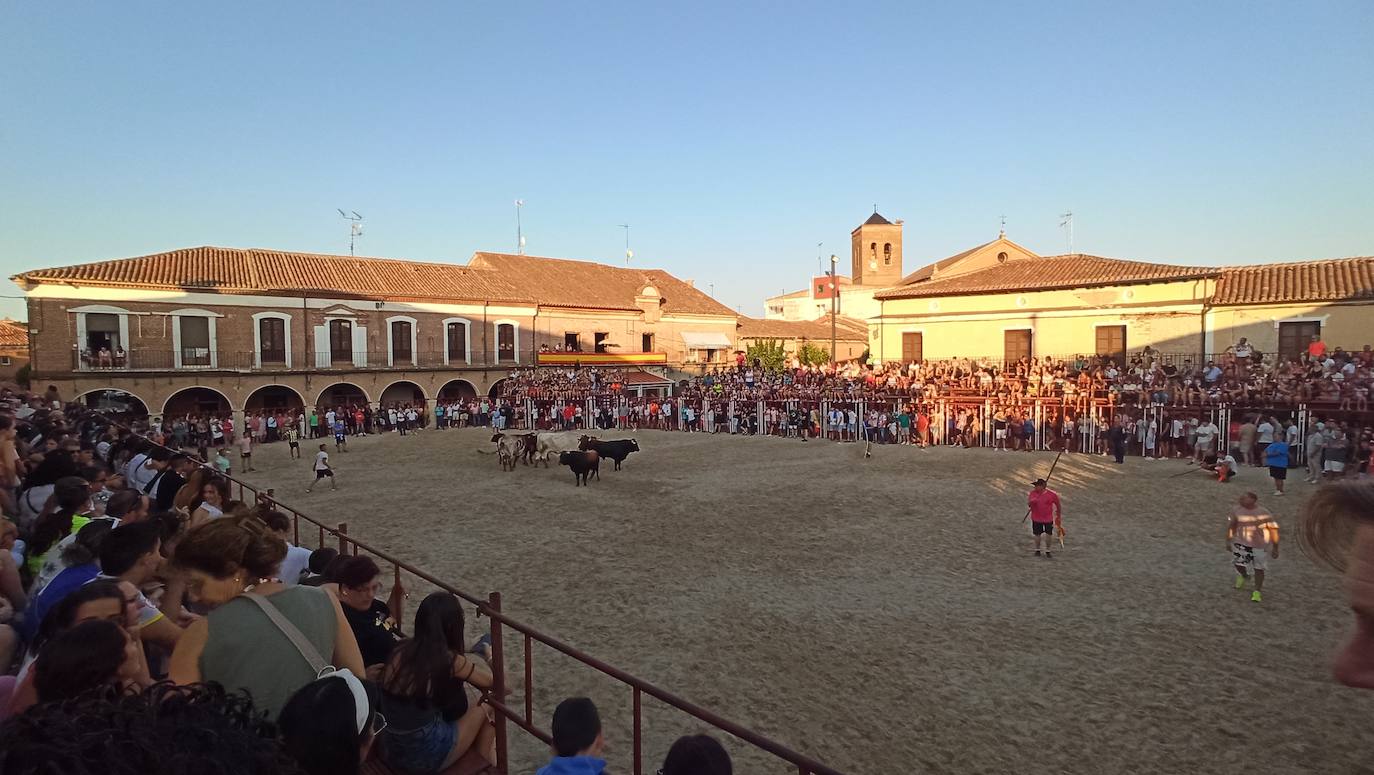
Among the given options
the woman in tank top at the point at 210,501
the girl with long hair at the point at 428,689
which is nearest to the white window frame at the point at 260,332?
the woman in tank top at the point at 210,501

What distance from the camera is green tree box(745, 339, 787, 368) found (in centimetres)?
4411

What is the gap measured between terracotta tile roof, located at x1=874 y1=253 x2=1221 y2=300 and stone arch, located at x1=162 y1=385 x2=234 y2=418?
92.9ft

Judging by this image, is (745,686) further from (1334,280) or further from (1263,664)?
(1334,280)

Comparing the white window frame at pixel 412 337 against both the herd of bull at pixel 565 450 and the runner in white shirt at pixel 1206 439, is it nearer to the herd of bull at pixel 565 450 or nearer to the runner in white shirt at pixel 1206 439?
the herd of bull at pixel 565 450

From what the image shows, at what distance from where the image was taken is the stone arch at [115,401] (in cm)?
2784

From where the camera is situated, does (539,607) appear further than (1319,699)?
Yes

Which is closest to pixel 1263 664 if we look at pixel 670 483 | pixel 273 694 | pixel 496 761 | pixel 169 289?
pixel 496 761

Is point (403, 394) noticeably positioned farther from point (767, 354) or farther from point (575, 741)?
point (575, 741)

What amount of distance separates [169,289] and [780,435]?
24.9m

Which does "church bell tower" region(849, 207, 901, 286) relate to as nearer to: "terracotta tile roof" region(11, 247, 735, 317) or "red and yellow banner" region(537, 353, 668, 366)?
"terracotta tile roof" region(11, 247, 735, 317)

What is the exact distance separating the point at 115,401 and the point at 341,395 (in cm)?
828

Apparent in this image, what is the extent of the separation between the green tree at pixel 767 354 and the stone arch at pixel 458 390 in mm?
15969

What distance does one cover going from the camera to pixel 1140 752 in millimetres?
5207

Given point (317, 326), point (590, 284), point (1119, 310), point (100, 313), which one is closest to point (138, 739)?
point (1119, 310)
